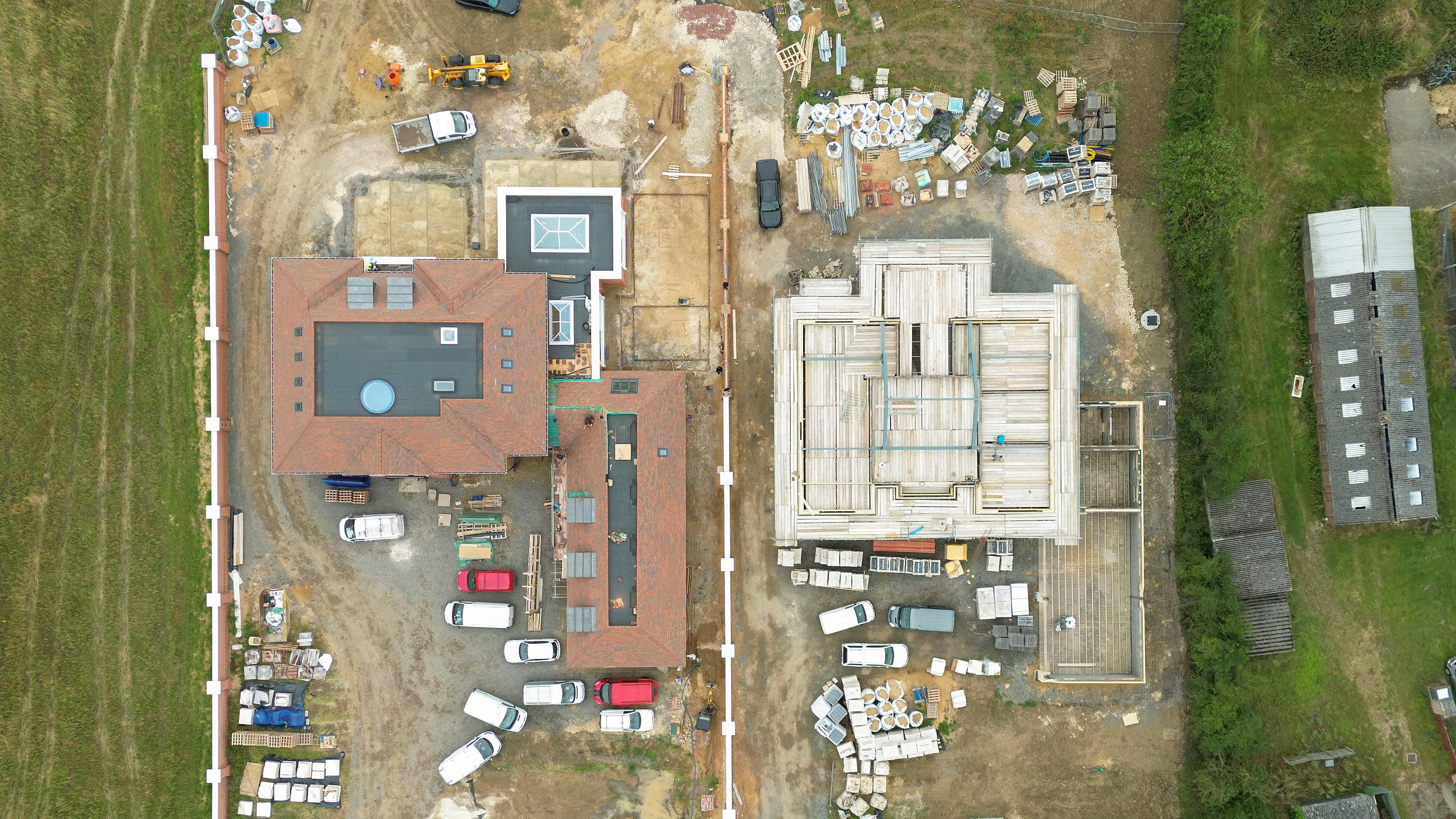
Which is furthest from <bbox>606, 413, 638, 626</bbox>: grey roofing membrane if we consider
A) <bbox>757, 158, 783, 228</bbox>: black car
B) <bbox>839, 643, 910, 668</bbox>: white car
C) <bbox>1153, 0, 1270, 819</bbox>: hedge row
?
<bbox>1153, 0, 1270, 819</bbox>: hedge row

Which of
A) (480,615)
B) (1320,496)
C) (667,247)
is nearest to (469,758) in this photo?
(480,615)

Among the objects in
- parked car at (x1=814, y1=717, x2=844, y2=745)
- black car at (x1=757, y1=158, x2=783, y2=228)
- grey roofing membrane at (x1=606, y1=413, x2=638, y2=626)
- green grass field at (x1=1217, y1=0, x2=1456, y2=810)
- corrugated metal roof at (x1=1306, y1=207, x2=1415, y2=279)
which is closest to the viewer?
grey roofing membrane at (x1=606, y1=413, x2=638, y2=626)

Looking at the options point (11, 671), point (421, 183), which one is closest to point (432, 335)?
point (421, 183)

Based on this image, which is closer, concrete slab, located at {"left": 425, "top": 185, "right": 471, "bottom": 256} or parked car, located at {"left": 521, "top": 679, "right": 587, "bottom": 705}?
parked car, located at {"left": 521, "top": 679, "right": 587, "bottom": 705}

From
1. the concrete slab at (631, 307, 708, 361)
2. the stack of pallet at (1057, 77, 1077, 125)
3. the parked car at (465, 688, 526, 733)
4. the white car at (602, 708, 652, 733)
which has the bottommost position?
the white car at (602, 708, 652, 733)

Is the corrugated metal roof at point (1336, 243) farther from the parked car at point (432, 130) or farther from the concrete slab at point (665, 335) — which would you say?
the parked car at point (432, 130)

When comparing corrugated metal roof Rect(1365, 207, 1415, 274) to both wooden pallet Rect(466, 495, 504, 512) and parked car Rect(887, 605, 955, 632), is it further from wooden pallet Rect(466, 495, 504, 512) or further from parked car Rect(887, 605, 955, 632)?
wooden pallet Rect(466, 495, 504, 512)
